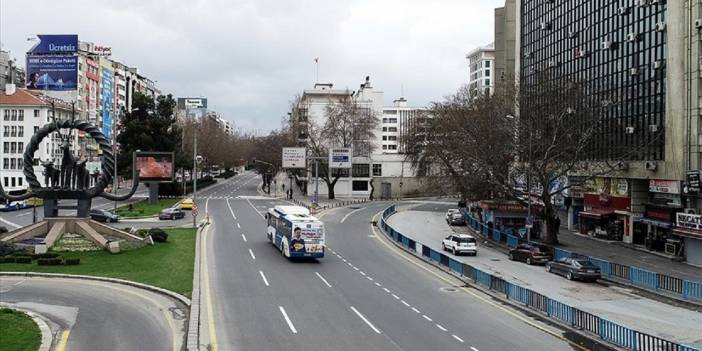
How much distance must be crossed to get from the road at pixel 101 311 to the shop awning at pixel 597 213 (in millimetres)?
40298

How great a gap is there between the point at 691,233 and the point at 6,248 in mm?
40658

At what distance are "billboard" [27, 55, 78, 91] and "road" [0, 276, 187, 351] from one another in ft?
277

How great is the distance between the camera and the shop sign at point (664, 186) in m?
44.8

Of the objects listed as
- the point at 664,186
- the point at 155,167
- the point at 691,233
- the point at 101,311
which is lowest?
the point at 101,311

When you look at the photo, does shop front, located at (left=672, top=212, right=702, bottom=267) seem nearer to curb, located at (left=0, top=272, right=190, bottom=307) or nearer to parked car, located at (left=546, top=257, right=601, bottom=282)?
parked car, located at (left=546, top=257, right=601, bottom=282)

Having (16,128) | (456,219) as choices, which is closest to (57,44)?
(16,128)

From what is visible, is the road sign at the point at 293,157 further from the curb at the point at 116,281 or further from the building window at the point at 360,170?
the curb at the point at 116,281

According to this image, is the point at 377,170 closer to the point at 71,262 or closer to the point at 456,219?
the point at 456,219

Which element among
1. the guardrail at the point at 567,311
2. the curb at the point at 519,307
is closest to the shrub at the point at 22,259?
the curb at the point at 519,307

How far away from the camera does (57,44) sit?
11119 centimetres

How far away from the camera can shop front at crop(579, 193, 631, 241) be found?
172 feet

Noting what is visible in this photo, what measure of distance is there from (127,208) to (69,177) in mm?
33922

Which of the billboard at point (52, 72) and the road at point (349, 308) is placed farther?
the billboard at point (52, 72)

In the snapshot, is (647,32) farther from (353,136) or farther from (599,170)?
(353,136)
